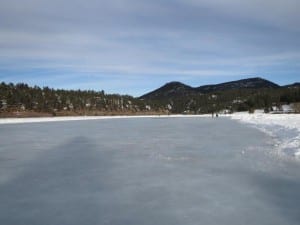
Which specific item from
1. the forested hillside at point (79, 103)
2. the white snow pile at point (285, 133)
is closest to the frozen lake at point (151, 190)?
the white snow pile at point (285, 133)

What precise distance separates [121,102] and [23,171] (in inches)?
5953

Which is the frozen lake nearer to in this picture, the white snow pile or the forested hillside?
the white snow pile

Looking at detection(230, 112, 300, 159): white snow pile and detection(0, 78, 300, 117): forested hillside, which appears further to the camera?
detection(0, 78, 300, 117): forested hillside

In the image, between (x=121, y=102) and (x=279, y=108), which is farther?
(x=121, y=102)

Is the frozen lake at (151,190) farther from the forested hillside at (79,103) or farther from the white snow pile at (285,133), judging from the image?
the forested hillside at (79,103)

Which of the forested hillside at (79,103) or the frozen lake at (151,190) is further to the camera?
the forested hillside at (79,103)

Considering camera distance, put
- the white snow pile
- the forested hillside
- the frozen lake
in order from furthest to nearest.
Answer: the forested hillside → the white snow pile → the frozen lake

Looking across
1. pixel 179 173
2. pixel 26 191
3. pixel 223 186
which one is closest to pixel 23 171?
pixel 26 191

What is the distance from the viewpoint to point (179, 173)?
9.91m

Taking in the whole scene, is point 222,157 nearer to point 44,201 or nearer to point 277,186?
point 277,186

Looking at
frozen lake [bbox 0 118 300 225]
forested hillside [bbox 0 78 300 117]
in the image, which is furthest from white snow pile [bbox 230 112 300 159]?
forested hillside [bbox 0 78 300 117]

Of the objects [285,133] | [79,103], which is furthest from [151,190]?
[79,103]

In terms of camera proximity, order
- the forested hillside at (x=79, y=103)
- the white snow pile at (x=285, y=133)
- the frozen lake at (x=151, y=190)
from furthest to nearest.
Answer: the forested hillside at (x=79, y=103)
the white snow pile at (x=285, y=133)
the frozen lake at (x=151, y=190)

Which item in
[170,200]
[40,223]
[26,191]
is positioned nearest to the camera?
[40,223]
